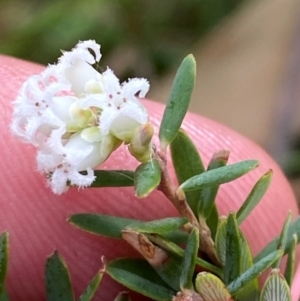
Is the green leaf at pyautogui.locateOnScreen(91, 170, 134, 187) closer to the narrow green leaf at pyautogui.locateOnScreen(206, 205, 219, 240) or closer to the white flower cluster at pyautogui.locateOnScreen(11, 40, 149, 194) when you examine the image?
the white flower cluster at pyautogui.locateOnScreen(11, 40, 149, 194)

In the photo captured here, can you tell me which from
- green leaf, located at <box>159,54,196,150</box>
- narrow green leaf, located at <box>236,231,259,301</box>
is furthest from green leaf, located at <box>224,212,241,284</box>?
green leaf, located at <box>159,54,196,150</box>

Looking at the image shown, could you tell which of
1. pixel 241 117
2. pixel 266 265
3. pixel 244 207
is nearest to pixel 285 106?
pixel 241 117

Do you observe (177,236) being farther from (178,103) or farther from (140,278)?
(178,103)

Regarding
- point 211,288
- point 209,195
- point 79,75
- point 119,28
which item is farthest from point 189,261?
point 119,28

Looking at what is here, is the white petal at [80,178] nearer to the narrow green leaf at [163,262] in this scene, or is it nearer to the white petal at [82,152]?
the white petal at [82,152]

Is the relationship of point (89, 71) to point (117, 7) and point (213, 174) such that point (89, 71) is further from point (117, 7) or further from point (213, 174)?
point (117, 7)

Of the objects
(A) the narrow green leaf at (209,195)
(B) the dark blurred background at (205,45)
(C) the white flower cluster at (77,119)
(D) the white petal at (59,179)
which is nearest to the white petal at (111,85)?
(C) the white flower cluster at (77,119)

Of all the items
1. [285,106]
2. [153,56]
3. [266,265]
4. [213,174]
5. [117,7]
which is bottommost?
[266,265]
